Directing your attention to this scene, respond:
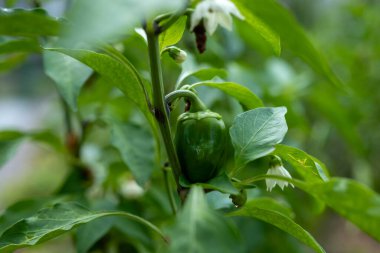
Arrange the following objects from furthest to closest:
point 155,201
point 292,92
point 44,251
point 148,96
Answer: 1. point 44,251
2. point 292,92
3. point 155,201
4. point 148,96

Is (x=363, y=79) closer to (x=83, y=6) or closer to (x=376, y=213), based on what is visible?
(x=376, y=213)

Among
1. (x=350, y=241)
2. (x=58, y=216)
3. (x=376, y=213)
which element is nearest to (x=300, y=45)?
(x=376, y=213)

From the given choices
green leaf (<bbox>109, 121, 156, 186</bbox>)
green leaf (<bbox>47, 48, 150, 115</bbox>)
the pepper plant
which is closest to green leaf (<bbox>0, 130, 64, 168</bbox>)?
the pepper plant

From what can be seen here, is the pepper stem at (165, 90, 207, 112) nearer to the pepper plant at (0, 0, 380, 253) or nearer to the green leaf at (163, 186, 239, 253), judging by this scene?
the pepper plant at (0, 0, 380, 253)

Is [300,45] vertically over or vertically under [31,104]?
over

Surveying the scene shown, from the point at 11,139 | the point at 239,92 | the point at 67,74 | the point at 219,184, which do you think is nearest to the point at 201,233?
the point at 219,184

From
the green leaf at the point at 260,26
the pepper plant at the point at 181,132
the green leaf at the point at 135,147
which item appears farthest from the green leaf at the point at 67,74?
the green leaf at the point at 260,26
